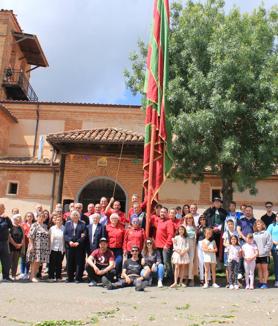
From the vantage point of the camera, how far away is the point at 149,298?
8.05m

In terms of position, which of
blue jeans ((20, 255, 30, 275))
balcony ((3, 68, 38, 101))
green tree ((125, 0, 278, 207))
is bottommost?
blue jeans ((20, 255, 30, 275))

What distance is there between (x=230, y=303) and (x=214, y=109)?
6531 mm

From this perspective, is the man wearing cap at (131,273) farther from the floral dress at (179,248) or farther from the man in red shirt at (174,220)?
the man in red shirt at (174,220)

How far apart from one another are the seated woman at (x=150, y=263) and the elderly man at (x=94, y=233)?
1.11m

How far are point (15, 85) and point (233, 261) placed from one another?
21.0 m

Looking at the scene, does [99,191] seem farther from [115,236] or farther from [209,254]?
[209,254]

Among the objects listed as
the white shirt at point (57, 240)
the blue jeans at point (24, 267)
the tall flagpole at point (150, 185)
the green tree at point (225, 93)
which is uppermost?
the green tree at point (225, 93)

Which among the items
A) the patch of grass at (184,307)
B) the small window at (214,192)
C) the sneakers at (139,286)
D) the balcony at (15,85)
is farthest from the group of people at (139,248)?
the balcony at (15,85)

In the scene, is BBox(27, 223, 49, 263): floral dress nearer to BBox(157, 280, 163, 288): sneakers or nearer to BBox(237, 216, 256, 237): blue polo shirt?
BBox(157, 280, 163, 288): sneakers

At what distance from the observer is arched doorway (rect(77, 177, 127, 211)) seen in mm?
17766

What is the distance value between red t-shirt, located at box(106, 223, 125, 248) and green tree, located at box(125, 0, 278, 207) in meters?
4.17

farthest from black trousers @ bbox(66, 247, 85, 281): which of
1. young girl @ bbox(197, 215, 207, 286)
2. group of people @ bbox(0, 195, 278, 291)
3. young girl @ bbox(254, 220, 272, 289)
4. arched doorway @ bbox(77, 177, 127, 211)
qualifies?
arched doorway @ bbox(77, 177, 127, 211)

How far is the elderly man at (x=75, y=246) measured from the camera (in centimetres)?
1016

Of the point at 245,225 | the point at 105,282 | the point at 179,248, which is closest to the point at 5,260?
the point at 105,282
